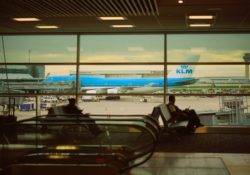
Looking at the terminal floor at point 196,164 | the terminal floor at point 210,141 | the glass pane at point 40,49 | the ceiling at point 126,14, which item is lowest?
the terminal floor at point 210,141

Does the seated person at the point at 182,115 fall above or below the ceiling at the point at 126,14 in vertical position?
below

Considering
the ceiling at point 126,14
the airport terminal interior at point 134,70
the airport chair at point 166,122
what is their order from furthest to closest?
1. the airport terminal interior at point 134,70
2. the airport chair at point 166,122
3. the ceiling at point 126,14

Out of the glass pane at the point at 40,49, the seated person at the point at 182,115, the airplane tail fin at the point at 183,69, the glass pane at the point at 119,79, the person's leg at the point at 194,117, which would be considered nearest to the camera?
the seated person at the point at 182,115

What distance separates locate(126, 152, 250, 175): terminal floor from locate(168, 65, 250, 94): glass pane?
5993mm

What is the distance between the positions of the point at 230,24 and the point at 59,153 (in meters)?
7.55

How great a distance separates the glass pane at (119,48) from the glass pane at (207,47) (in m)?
0.59

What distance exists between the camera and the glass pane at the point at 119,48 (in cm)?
1597

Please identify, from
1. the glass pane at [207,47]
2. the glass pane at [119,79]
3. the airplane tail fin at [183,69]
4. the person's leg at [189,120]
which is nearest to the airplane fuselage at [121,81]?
the glass pane at [119,79]

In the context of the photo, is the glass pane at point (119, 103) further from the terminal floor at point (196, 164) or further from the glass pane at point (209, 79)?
the terminal floor at point (196, 164)

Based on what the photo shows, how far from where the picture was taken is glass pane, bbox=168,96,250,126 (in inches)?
617

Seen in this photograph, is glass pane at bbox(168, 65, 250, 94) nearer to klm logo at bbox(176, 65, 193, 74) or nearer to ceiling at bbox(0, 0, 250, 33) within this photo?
klm logo at bbox(176, 65, 193, 74)

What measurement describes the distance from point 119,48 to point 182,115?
3.45 metres

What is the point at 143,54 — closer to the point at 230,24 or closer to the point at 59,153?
the point at 230,24

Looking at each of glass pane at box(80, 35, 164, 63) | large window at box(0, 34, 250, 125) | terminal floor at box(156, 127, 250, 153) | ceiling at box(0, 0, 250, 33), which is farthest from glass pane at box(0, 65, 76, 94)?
terminal floor at box(156, 127, 250, 153)
